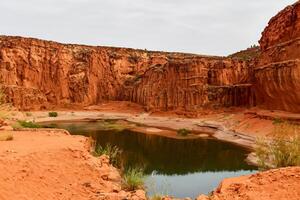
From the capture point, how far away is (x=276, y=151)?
13.1 metres

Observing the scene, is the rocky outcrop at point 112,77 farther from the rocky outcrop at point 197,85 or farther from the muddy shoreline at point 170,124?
the muddy shoreline at point 170,124

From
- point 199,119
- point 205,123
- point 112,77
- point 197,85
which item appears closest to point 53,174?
point 205,123

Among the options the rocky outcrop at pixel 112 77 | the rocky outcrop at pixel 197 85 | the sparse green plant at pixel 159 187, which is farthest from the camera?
the rocky outcrop at pixel 112 77

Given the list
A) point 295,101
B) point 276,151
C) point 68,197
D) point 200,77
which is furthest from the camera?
point 200,77

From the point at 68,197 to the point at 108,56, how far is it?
6387 cm

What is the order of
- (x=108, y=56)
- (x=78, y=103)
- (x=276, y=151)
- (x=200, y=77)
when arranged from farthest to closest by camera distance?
(x=108, y=56), (x=78, y=103), (x=200, y=77), (x=276, y=151)

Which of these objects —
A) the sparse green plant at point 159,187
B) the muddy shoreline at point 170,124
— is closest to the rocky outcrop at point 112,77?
the muddy shoreline at point 170,124

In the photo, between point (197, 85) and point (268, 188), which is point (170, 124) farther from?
point (268, 188)

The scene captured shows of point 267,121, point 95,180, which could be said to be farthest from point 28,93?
point 95,180

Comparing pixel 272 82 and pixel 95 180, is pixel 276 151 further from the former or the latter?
pixel 272 82

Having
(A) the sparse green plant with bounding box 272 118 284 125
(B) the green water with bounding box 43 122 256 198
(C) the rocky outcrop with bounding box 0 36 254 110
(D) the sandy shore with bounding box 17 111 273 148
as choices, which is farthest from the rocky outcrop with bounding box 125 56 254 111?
(B) the green water with bounding box 43 122 256 198

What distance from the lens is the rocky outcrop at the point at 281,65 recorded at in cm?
3170

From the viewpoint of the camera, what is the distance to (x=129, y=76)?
72.3 metres

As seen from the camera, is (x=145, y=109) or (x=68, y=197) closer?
(x=68, y=197)
